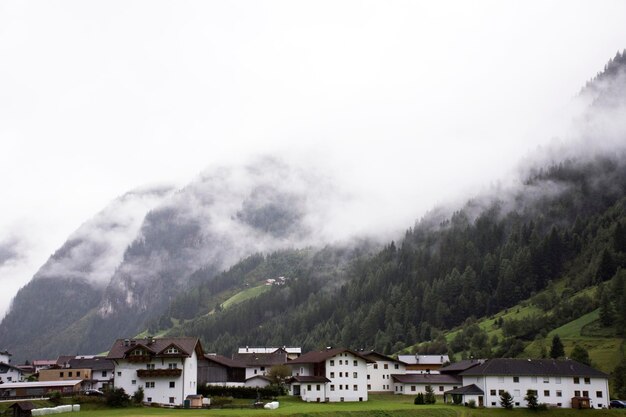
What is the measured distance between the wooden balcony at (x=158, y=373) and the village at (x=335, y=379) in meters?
0.14

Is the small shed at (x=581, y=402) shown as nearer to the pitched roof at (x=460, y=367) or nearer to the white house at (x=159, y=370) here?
the pitched roof at (x=460, y=367)

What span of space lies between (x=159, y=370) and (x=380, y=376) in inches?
1933

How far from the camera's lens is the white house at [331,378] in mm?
105875

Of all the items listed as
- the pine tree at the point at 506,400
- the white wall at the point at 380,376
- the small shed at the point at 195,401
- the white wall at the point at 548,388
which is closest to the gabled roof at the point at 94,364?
the small shed at the point at 195,401

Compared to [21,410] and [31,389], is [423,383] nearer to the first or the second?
[31,389]

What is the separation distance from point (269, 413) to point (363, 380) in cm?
3789

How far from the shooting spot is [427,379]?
119875 mm

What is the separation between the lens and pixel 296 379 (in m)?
108

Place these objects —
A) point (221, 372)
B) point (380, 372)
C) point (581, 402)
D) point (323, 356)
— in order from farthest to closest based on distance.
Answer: point (380, 372) → point (221, 372) → point (323, 356) → point (581, 402)

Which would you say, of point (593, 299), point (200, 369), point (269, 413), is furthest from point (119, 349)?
point (593, 299)

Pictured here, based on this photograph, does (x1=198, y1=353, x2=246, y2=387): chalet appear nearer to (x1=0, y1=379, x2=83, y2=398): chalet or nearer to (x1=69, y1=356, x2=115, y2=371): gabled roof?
(x1=0, y1=379, x2=83, y2=398): chalet

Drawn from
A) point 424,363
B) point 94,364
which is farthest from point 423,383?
point 94,364

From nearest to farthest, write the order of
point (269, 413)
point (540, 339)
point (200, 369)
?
point (269, 413) < point (200, 369) < point (540, 339)

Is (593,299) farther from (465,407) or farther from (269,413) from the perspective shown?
(269,413)
